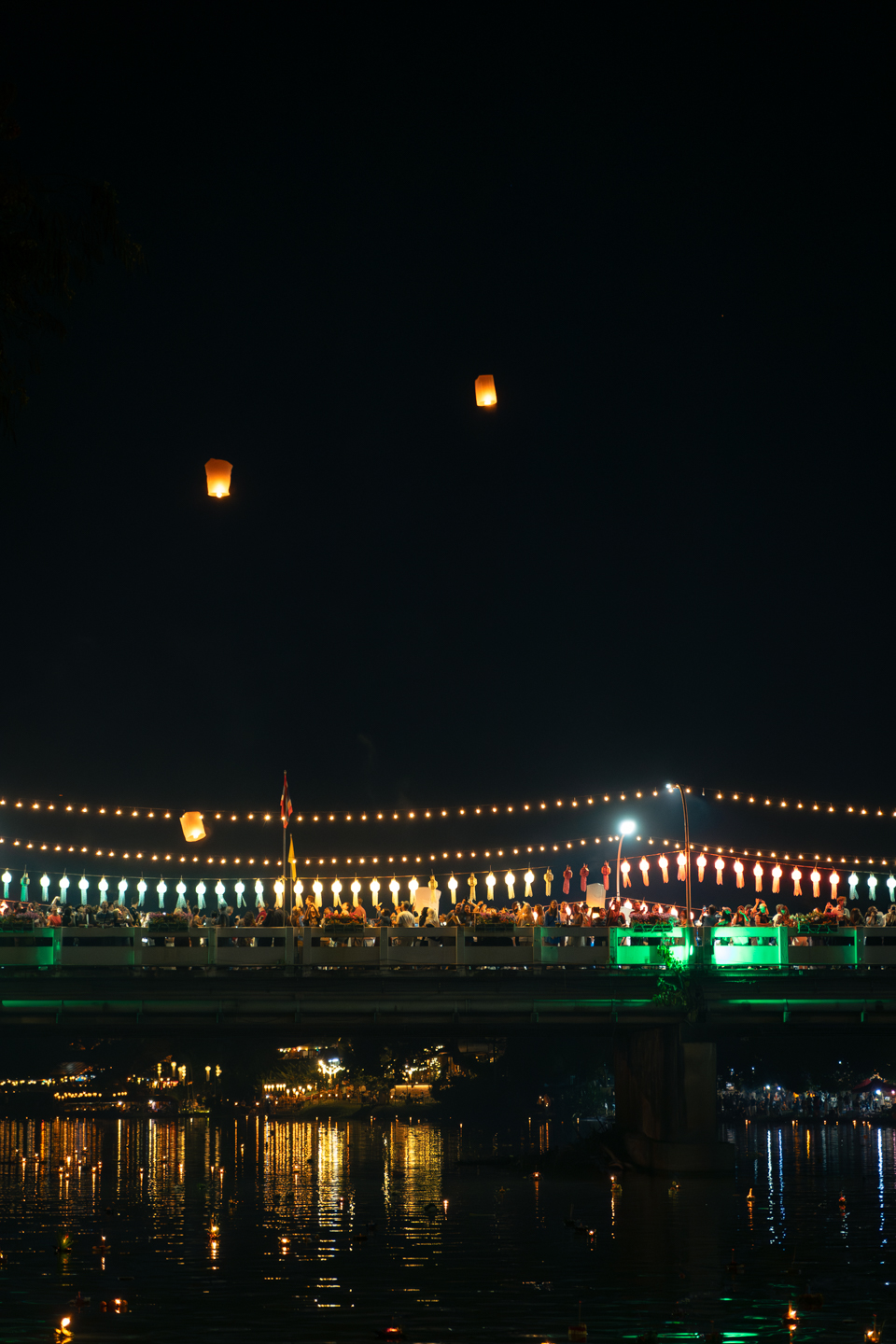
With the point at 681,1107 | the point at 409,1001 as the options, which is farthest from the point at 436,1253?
the point at 681,1107

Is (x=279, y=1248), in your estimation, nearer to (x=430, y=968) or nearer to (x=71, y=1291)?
(x=71, y=1291)

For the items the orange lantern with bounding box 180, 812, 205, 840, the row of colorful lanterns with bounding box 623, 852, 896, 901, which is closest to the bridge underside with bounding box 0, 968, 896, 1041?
the row of colorful lanterns with bounding box 623, 852, 896, 901

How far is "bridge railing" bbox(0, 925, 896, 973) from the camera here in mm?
32781

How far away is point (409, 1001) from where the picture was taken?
33.0 m

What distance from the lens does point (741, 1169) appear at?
4119cm

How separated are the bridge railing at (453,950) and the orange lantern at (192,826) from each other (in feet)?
33.1

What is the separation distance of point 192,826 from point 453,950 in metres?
14.0

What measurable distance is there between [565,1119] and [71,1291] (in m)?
64.4

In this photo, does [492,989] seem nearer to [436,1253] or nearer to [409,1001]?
[409,1001]

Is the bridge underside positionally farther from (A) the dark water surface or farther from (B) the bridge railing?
(A) the dark water surface

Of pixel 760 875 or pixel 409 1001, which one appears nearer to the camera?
pixel 409 1001

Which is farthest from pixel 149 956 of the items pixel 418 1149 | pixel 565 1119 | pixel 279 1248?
pixel 565 1119

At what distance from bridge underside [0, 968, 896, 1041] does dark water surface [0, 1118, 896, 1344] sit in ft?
12.7

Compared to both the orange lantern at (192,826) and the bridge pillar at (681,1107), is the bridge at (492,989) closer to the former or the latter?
the bridge pillar at (681,1107)
